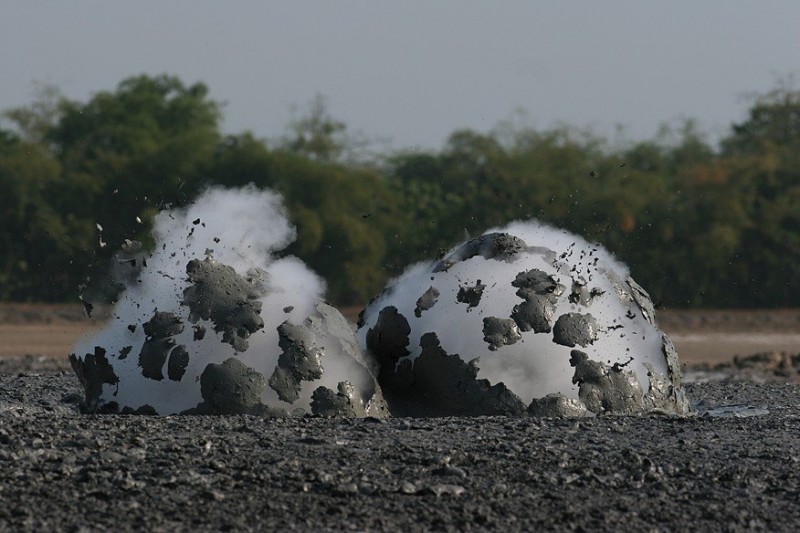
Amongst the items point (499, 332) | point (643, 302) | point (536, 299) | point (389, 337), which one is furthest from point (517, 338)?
point (643, 302)

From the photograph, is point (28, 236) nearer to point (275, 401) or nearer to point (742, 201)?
point (742, 201)

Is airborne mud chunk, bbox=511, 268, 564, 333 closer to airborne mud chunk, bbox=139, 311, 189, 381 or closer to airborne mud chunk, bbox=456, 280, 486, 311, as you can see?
airborne mud chunk, bbox=456, 280, 486, 311

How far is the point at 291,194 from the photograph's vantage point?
4066 cm

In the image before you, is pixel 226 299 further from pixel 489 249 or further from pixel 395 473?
pixel 395 473

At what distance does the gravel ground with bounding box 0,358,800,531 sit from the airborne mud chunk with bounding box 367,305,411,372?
3.74 feet

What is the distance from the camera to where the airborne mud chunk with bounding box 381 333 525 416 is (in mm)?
12766

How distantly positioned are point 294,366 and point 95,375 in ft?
6.20

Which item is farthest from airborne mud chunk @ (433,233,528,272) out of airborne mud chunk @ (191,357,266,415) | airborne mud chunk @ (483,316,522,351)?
airborne mud chunk @ (191,357,266,415)

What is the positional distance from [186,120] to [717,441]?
40.6m

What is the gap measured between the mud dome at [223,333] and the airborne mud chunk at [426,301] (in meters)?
0.69

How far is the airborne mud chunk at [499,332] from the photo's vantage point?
41.9ft

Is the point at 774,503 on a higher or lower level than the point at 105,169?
lower

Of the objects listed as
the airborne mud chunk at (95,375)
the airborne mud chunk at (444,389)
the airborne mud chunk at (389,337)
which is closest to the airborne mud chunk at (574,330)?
the airborne mud chunk at (444,389)

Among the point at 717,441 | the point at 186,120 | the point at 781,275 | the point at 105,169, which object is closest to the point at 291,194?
the point at 105,169
